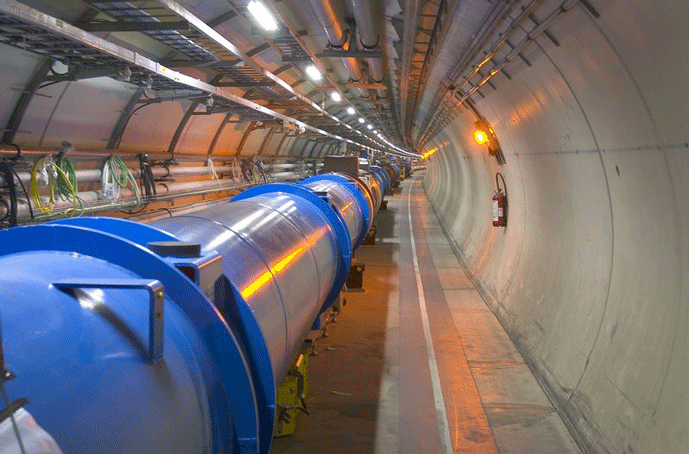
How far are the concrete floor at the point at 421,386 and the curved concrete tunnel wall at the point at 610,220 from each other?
322mm

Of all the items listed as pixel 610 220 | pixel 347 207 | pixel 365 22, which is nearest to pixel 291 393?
pixel 610 220

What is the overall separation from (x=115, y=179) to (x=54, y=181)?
1.75m

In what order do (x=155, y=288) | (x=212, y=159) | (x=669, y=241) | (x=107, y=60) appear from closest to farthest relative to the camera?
(x=155, y=288), (x=669, y=241), (x=107, y=60), (x=212, y=159)

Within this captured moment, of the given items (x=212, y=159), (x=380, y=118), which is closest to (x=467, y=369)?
(x=212, y=159)

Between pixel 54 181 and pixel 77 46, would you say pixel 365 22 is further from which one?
pixel 54 181

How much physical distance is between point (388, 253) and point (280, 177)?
20.0ft

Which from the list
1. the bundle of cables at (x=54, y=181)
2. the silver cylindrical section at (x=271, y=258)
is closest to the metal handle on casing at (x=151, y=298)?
the silver cylindrical section at (x=271, y=258)

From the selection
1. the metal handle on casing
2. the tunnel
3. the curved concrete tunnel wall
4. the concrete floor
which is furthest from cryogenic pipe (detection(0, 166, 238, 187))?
the curved concrete tunnel wall

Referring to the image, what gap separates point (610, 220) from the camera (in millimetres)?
4984

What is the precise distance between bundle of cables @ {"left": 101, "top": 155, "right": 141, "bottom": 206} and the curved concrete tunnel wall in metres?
5.38

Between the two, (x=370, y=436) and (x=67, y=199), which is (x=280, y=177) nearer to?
(x=67, y=199)

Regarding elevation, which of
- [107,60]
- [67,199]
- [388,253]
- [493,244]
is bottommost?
[388,253]

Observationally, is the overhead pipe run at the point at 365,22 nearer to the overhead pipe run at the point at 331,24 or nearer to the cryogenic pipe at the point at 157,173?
the overhead pipe run at the point at 331,24

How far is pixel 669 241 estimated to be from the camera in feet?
12.8
